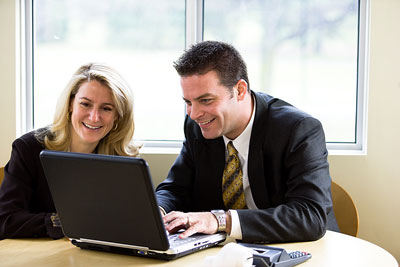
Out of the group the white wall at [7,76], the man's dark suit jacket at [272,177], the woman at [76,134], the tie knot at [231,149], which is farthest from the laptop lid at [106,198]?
the white wall at [7,76]

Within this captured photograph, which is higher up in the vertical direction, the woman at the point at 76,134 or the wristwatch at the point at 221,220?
the woman at the point at 76,134

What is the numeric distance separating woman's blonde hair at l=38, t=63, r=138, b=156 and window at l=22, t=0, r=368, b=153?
701 mm

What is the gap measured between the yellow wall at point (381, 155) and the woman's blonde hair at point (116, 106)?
46.4 inches

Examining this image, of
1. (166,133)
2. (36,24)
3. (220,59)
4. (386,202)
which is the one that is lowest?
(386,202)

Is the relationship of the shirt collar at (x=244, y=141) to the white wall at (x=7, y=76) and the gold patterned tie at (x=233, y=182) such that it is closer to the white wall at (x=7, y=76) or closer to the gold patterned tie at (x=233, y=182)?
the gold patterned tie at (x=233, y=182)

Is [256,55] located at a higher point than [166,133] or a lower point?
higher

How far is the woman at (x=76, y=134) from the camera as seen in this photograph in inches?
77.4

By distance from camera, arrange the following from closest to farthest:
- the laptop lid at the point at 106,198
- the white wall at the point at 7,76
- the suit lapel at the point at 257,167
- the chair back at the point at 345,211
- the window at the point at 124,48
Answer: the laptop lid at the point at 106,198 < the suit lapel at the point at 257,167 < the chair back at the point at 345,211 < the white wall at the point at 7,76 < the window at the point at 124,48

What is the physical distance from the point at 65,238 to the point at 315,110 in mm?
1740

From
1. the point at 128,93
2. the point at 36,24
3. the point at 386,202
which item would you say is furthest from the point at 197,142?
the point at 36,24

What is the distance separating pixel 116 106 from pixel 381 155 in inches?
57.8

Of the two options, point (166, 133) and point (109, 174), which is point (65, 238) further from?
point (166, 133)

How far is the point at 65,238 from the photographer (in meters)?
1.69

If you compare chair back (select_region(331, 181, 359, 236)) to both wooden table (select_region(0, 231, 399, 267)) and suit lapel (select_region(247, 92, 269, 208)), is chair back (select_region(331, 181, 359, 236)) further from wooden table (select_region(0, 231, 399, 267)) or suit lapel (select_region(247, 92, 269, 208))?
wooden table (select_region(0, 231, 399, 267))
